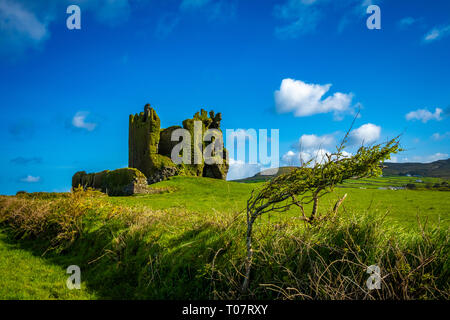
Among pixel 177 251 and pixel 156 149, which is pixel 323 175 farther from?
pixel 156 149

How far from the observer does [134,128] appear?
41.1 m

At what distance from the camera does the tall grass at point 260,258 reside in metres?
4.42

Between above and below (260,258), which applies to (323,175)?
above

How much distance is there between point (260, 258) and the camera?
5.50 m

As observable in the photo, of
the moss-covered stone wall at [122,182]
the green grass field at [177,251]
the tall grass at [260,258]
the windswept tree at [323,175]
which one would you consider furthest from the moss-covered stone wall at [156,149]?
the windswept tree at [323,175]

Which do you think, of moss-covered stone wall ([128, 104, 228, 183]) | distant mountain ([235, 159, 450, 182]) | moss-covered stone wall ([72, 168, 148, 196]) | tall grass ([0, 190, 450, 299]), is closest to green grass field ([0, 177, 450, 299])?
tall grass ([0, 190, 450, 299])

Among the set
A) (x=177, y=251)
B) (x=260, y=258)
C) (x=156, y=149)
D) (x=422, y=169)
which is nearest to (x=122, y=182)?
(x=156, y=149)

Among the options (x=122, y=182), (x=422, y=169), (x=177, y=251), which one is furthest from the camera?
(x=422, y=169)

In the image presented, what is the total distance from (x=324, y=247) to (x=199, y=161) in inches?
1493

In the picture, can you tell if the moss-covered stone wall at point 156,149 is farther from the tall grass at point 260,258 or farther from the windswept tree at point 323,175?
the windswept tree at point 323,175

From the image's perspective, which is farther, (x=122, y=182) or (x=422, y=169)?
(x=422, y=169)

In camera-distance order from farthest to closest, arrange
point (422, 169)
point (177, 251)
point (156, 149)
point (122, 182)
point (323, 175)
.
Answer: point (422, 169), point (156, 149), point (122, 182), point (177, 251), point (323, 175)
